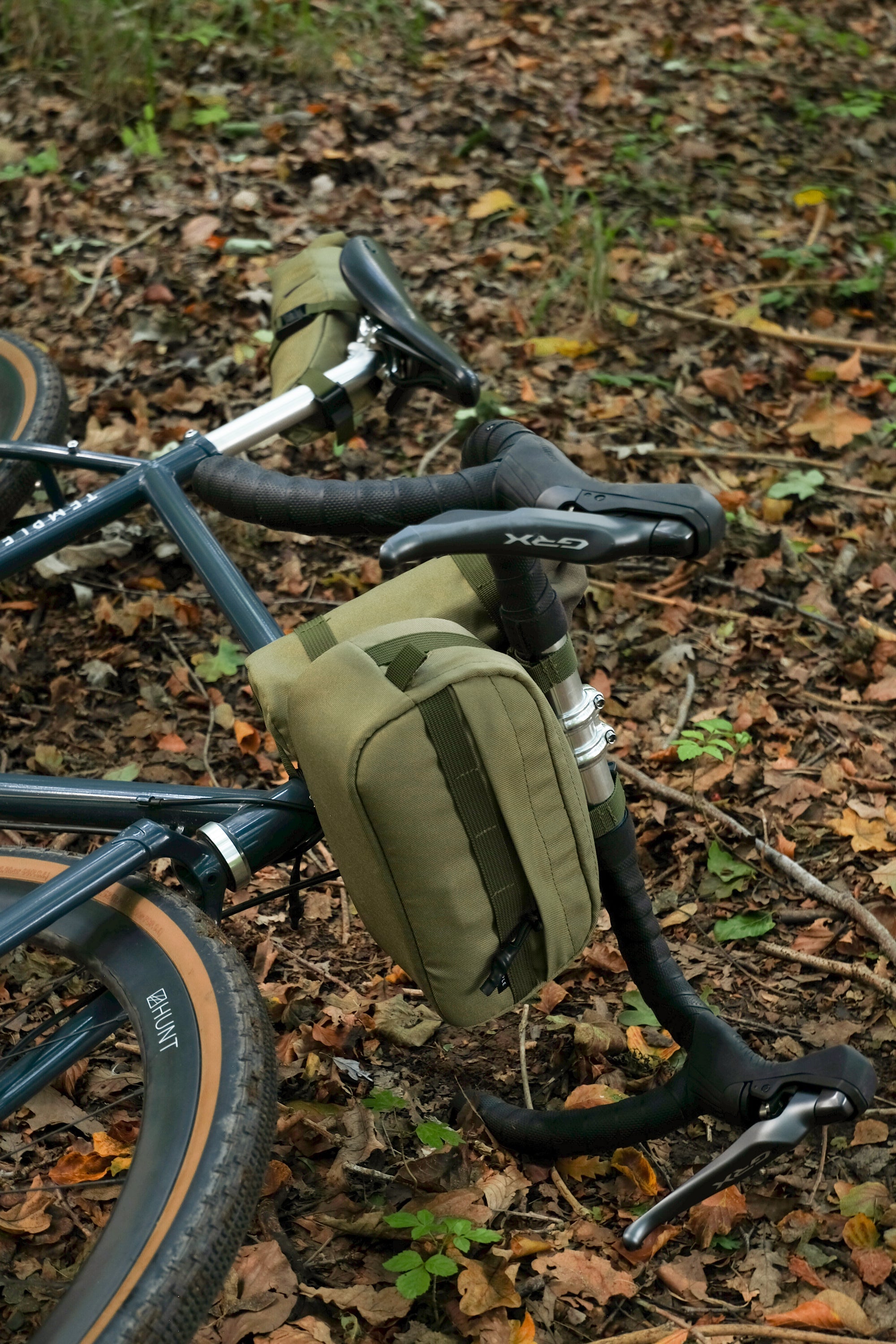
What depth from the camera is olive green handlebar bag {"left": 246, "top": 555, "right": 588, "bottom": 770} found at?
A: 6.23ft

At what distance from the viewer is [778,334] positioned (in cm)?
432

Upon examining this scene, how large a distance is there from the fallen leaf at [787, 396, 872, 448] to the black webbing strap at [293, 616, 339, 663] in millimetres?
2629

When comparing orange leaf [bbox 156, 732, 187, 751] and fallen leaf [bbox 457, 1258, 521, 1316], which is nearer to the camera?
fallen leaf [bbox 457, 1258, 521, 1316]

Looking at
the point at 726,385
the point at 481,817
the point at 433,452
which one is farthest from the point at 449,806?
the point at 726,385

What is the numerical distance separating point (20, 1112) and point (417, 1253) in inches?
34.8

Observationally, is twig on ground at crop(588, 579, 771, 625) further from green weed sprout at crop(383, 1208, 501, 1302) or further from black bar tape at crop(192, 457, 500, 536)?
green weed sprout at crop(383, 1208, 501, 1302)

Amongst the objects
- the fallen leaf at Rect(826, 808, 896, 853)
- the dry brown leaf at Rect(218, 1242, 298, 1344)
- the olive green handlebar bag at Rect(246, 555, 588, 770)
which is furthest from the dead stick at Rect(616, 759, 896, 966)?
the dry brown leaf at Rect(218, 1242, 298, 1344)

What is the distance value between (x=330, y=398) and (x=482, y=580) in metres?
0.99

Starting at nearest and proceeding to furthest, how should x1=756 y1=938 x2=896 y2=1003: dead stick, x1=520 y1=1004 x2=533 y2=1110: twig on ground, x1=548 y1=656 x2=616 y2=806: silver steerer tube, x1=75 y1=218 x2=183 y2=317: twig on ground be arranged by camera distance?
x1=548 y1=656 x2=616 y2=806: silver steerer tube, x1=520 y1=1004 x2=533 y2=1110: twig on ground, x1=756 y1=938 x2=896 y2=1003: dead stick, x1=75 y1=218 x2=183 y2=317: twig on ground

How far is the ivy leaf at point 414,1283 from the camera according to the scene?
75.2 inches

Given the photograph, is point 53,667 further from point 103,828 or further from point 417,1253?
point 417,1253

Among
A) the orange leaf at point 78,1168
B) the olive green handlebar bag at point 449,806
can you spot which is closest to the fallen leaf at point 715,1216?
the olive green handlebar bag at point 449,806

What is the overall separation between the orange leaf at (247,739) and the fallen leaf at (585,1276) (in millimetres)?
1612

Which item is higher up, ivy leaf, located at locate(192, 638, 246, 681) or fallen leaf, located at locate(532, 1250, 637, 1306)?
ivy leaf, located at locate(192, 638, 246, 681)
